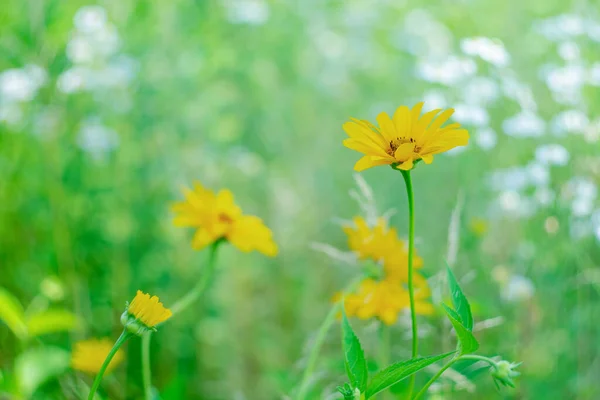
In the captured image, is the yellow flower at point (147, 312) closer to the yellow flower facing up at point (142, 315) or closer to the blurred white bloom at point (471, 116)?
the yellow flower facing up at point (142, 315)

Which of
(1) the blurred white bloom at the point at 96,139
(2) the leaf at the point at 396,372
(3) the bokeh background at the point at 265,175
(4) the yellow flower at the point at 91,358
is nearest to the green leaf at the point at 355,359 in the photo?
(2) the leaf at the point at 396,372

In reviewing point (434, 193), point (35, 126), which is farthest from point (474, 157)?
point (35, 126)

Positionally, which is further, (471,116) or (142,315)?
(471,116)

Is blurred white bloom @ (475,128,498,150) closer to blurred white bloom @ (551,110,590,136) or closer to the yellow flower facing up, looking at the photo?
blurred white bloom @ (551,110,590,136)

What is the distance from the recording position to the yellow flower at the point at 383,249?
0.63m

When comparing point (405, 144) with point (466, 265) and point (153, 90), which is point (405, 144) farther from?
point (153, 90)

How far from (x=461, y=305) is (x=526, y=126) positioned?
2.55 feet

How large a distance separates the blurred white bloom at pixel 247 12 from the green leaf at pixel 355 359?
3.86ft

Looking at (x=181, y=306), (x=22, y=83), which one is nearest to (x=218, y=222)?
(x=181, y=306)

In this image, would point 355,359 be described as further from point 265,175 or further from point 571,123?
point 265,175

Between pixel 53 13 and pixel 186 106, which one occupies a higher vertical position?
pixel 53 13

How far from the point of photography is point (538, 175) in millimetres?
1104

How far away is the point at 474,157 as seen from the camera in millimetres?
1243

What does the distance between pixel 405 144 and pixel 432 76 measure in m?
0.82
